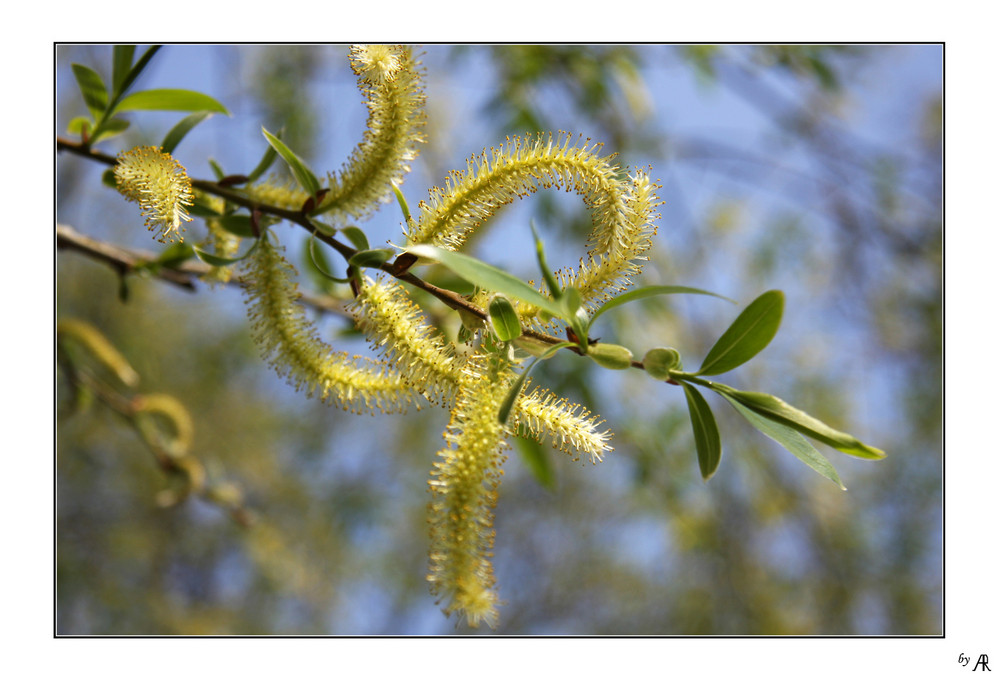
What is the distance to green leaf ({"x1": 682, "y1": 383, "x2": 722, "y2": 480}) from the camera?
41 centimetres

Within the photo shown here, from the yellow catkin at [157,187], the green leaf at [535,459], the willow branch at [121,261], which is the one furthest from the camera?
the green leaf at [535,459]

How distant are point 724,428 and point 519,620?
6.78 feet

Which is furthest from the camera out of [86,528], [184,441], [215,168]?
[86,528]

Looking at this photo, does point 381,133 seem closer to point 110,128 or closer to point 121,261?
point 110,128

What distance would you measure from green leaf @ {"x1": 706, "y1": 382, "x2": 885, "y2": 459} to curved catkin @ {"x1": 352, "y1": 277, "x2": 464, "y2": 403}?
0.16 m

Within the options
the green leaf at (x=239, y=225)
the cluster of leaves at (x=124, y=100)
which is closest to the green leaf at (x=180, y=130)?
the cluster of leaves at (x=124, y=100)

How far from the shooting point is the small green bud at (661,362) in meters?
0.40

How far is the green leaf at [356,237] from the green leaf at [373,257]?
35 mm

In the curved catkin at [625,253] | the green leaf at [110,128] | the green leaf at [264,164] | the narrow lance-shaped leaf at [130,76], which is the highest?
the narrow lance-shaped leaf at [130,76]

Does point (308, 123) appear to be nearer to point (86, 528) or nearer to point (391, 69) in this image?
point (391, 69)

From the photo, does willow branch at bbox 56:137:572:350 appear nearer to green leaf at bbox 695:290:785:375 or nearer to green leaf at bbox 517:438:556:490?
green leaf at bbox 695:290:785:375

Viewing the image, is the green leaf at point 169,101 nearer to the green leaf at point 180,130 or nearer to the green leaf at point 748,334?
the green leaf at point 180,130

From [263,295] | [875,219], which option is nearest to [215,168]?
[263,295]

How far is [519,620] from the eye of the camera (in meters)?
3.49
